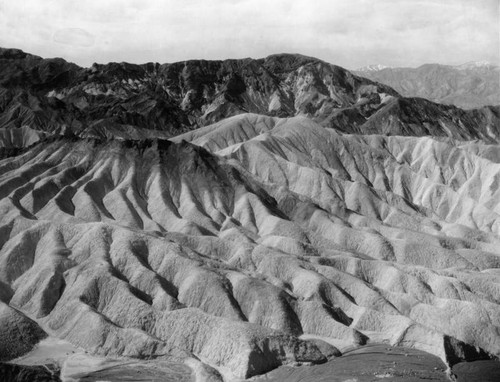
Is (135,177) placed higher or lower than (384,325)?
higher

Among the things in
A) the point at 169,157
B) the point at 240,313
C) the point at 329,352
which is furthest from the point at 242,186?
the point at 329,352

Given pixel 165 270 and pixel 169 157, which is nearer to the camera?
pixel 165 270

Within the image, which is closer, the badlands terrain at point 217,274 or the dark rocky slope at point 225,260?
the badlands terrain at point 217,274

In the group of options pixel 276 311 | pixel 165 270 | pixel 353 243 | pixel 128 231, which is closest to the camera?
pixel 276 311

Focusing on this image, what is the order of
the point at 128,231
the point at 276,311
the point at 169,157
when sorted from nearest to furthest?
1. the point at 276,311
2. the point at 128,231
3. the point at 169,157

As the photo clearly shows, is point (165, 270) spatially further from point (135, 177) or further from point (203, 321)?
point (135, 177)

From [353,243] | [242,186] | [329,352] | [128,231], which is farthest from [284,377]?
[242,186]

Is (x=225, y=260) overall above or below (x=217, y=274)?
below

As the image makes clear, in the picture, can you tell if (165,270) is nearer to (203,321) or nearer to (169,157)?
(203,321)

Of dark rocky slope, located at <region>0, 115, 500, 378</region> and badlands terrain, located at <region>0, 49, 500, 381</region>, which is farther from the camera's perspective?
dark rocky slope, located at <region>0, 115, 500, 378</region>

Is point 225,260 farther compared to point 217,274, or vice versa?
point 225,260
